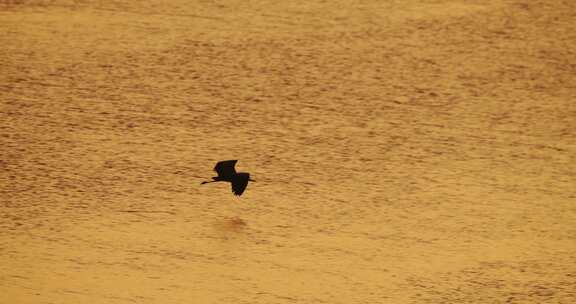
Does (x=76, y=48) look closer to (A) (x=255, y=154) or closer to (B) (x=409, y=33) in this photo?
(A) (x=255, y=154)

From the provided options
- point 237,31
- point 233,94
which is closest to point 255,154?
point 233,94

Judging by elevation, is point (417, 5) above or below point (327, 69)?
above

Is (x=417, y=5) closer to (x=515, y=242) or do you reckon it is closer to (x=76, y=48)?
(x=76, y=48)

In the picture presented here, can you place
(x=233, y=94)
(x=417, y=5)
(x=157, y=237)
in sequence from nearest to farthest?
1. (x=157, y=237)
2. (x=233, y=94)
3. (x=417, y=5)

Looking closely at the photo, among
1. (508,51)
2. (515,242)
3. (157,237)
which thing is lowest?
(157,237)

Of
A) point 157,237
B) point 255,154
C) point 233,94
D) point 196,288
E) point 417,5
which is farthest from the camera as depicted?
point 417,5

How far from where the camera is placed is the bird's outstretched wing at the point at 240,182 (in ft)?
17.0

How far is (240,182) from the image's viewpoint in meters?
5.18

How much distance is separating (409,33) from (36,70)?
2.97 meters

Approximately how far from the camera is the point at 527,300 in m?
4.51

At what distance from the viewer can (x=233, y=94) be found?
657 cm

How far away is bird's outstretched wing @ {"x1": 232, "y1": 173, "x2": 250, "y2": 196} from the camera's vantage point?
17.0 ft

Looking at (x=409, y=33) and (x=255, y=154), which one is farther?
(x=409, y=33)

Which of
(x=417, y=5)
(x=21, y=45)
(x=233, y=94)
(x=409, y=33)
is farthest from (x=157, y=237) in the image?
(x=417, y=5)
